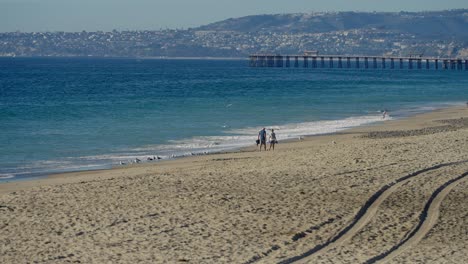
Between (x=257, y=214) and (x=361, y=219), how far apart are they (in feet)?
5.43

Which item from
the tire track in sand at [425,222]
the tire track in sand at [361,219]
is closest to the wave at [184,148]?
the tire track in sand at [361,219]

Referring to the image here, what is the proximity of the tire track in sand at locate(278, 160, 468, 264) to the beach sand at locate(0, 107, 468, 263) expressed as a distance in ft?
0.06

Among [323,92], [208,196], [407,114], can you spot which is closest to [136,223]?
[208,196]

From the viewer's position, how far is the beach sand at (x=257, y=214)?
11.9 m

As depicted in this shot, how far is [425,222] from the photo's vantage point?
13703 mm

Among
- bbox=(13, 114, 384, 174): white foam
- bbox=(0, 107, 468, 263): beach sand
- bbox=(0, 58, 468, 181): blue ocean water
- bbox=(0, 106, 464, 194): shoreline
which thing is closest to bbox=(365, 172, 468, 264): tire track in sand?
bbox=(0, 107, 468, 263): beach sand

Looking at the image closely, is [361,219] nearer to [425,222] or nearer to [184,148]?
[425,222]

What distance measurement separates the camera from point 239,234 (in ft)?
42.1

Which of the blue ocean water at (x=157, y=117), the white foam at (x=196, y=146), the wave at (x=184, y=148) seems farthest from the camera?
the blue ocean water at (x=157, y=117)

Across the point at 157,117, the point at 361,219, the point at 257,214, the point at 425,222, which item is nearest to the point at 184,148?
the point at 257,214

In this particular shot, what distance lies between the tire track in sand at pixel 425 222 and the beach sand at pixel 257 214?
0.06 ft

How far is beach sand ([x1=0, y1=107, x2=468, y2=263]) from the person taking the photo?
11.9 metres

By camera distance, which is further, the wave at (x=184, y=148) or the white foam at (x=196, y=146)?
the white foam at (x=196, y=146)

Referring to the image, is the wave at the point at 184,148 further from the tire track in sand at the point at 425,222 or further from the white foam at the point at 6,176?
the tire track in sand at the point at 425,222
